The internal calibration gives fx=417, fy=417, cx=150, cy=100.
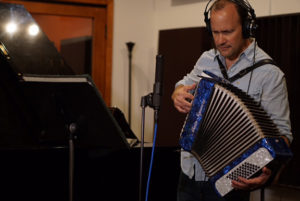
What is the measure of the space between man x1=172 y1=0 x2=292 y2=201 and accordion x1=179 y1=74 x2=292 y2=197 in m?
0.06

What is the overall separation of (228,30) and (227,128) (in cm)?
46

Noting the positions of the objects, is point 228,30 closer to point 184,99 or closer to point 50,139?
point 184,99

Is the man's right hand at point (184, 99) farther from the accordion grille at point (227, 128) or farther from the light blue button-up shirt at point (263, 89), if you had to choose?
the light blue button-up shirt at point (263, 89)

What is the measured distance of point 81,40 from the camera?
4.43m

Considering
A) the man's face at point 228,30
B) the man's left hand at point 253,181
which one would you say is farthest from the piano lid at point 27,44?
the man's left hand at point 253,181

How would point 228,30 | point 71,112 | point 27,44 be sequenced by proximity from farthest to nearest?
point 27,44 < point 228,30 < point 71,112

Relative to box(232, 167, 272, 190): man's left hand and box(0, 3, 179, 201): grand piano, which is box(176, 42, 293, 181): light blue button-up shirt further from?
box(0, 3, 179, 201): grand piano

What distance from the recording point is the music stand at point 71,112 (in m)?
1.61

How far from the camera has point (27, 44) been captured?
2.67 meters

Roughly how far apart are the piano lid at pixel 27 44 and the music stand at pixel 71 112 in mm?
785

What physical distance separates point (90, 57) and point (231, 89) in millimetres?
3060

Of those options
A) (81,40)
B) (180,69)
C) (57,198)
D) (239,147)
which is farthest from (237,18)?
(81,40)

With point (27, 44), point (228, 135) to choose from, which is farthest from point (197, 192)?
point (27, 44)

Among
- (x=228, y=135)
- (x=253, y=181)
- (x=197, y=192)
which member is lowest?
(x=197, y=192)
